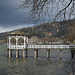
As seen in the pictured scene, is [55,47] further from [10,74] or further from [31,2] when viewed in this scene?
[31,2]

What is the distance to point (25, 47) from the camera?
31.6m

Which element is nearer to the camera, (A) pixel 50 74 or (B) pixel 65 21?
(B) pixel 65 21

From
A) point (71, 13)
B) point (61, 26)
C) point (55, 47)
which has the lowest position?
point (55, 47)

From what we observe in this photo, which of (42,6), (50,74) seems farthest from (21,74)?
(42,6)

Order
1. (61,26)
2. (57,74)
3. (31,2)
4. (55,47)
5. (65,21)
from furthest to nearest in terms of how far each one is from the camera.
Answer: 1. (55,47)
2. (57,74)
3. (61,26)
4. (65,21)
5. (31,2)

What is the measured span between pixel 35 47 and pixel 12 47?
481cm

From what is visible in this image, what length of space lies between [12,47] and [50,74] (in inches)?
636

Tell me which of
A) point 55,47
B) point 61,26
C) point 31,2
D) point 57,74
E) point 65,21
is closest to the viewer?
point 31,2

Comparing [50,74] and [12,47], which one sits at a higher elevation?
[12,47]

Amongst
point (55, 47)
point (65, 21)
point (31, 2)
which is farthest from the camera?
point (55, 47)

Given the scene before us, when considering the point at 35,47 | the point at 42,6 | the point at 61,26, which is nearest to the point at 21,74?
the point at 61,26

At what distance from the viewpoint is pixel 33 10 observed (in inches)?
300

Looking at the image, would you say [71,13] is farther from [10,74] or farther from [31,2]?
[10,74]

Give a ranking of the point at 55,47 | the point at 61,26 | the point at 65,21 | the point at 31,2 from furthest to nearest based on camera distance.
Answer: the point at 55,47 < the point at 61,26 < the point at 65,21 < the point at 31,2
